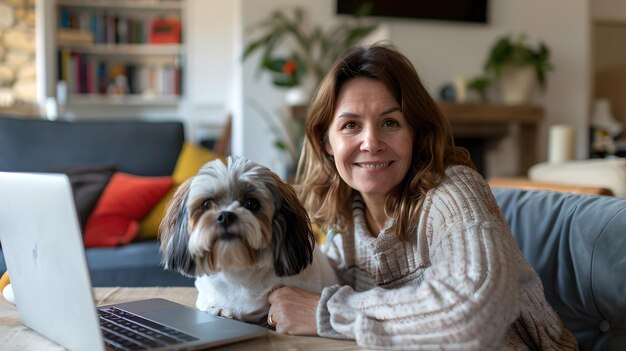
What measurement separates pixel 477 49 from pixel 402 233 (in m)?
5.00

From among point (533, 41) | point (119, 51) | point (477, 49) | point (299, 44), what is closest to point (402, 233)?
point (299, 44)

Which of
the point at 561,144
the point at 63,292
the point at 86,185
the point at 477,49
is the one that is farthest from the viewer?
the point at 477,49

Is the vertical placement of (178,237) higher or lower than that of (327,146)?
lower

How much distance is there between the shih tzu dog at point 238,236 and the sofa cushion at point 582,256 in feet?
1.98

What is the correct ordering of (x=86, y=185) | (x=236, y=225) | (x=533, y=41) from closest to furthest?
1. (x=236, y=225)
2. (x=86, y=185)
3. (x=533, y=41)

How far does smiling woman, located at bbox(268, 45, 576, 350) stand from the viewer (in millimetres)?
1005

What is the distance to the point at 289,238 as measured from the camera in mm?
1226

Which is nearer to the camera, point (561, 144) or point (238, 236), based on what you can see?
point (238, 236)

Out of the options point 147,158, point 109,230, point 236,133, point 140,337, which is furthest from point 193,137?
point 140,337

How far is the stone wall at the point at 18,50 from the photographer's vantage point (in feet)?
20.1

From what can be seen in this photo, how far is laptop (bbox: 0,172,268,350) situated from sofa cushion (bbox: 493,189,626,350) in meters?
0.76

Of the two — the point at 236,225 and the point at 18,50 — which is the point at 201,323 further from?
the point at 18,50

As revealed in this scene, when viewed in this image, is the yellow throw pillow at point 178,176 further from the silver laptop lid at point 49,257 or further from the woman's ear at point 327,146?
the silver laptop lid at point 49,257

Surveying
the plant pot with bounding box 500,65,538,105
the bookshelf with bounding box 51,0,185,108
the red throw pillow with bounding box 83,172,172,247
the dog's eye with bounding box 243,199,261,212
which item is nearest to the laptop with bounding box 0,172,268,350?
the dog's eye with bounding box 243,199,261,212
